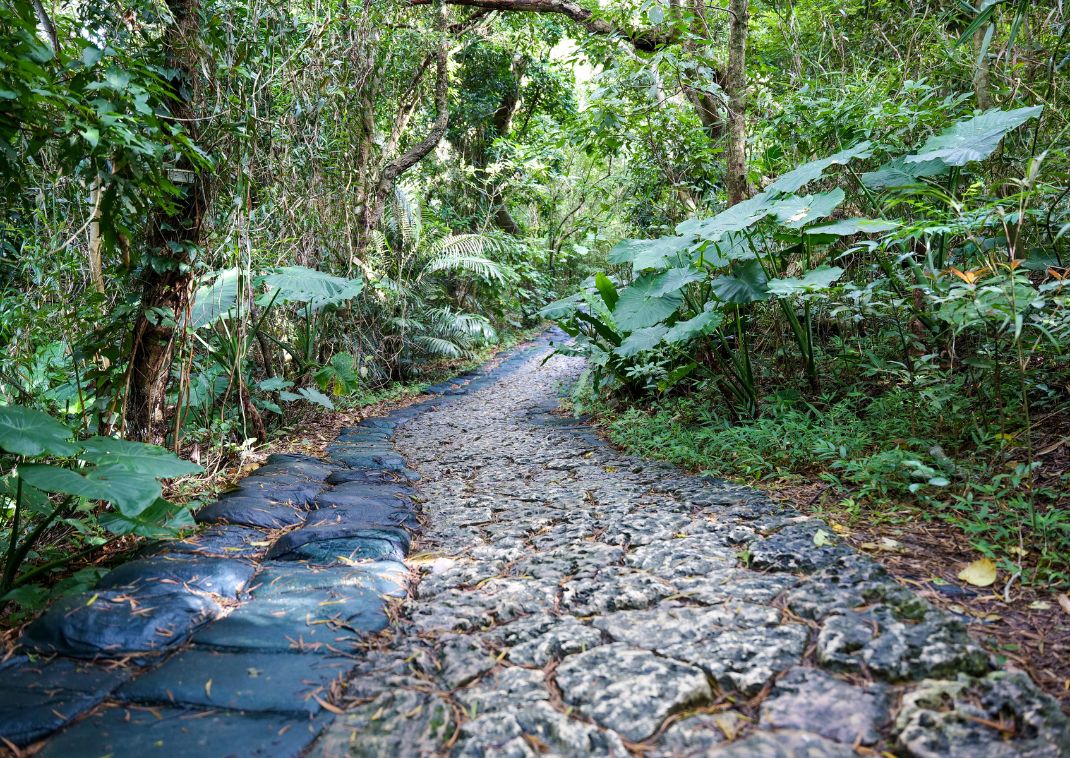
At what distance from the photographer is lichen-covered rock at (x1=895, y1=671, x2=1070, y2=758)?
1.01 m

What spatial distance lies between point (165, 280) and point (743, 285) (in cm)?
280

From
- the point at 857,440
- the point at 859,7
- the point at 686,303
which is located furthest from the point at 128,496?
the point at 859,7

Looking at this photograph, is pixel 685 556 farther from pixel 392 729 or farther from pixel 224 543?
pixel 224 543

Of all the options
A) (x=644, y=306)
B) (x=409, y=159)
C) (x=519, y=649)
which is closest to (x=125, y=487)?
(x=519, y=649)

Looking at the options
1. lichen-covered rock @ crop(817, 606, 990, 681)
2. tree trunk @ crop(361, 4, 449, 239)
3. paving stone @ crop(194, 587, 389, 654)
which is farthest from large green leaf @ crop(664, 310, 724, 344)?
tree trunk @ crop(361, 4, 449, 239)

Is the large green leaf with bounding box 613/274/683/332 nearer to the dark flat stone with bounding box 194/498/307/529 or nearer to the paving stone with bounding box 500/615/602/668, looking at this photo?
the dark flat stone with bounding box 194/498/307/529

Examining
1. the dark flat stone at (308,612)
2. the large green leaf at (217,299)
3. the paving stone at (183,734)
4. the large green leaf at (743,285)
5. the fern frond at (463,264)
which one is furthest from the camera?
the fern frond at (463,264)

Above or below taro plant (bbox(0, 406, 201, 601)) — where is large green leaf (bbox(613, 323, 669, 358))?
below

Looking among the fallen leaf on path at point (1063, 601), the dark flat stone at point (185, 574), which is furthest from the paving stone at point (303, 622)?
the fallen leaf on path at point (1063, 601)

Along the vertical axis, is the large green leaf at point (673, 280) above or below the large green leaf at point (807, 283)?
above

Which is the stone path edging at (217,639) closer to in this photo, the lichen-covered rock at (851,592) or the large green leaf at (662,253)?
the lichen-covered rock at (851,592)

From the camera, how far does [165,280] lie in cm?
277

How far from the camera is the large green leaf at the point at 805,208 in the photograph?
112 inches

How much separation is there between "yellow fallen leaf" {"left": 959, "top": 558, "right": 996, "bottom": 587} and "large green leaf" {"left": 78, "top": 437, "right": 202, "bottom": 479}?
2.26 m
